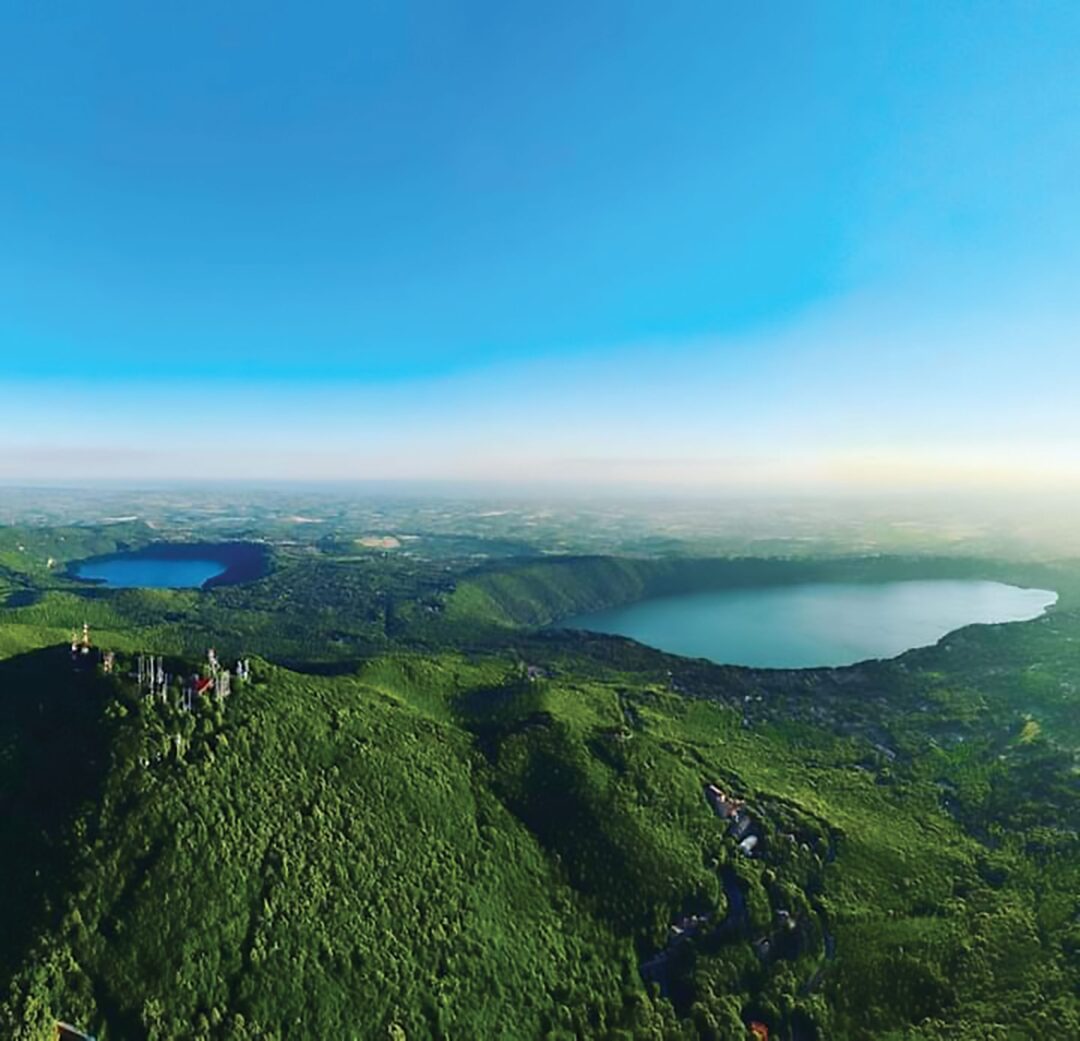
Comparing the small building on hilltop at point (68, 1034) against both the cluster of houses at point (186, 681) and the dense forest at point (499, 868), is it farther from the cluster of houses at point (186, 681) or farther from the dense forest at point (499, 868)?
the cluster of houses at point (186, 681)

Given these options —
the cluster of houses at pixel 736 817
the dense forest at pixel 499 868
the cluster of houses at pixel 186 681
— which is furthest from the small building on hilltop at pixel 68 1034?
the cluster of houses at pixel 736 817

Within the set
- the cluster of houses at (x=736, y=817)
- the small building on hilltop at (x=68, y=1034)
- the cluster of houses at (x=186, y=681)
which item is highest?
the cluster of houses at (x=186, y=681)

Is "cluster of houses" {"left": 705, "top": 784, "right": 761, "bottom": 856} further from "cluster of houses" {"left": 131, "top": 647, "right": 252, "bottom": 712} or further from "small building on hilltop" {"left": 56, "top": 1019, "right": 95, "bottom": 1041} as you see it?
"small building on hilltop" {"left": 56, "top": 1019, "right": 95, "bottom": 1041}

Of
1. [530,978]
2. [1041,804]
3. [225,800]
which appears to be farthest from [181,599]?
[1041,804]

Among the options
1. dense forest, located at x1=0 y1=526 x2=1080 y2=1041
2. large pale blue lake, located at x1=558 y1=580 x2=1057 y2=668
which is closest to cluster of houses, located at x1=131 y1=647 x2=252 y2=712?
dense forest, located at x1=0 y1=526 x2=1080 y2=1041

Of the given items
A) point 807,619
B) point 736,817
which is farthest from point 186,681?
point 807,619

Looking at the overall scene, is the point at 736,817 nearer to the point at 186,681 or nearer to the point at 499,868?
the point at 499,868
